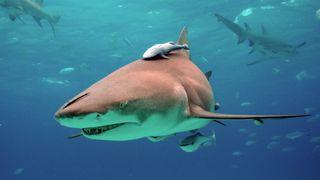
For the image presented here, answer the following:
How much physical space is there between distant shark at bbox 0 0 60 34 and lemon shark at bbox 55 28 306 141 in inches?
385

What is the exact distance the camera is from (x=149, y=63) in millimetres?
3785

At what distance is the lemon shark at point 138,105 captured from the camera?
2.32 m

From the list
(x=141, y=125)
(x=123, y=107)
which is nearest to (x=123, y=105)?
(x=123, y=107)

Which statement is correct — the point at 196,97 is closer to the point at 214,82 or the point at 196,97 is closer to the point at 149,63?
the point at 149,63

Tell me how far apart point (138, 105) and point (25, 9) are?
11901 millimetres

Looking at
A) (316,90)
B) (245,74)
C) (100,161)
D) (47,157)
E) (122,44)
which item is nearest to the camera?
(122,44)

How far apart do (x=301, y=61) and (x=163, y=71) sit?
39867 mm

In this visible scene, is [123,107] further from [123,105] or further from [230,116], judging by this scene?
[230,116]

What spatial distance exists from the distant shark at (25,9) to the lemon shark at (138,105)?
385 inches

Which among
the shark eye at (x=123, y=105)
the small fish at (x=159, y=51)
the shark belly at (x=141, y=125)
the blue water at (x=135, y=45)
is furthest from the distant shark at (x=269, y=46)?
the shark eye at (x=123, y=105)

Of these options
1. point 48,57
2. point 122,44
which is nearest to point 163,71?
point 122,44

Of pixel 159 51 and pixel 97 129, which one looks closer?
pixel 97 129

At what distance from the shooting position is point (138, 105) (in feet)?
8.63

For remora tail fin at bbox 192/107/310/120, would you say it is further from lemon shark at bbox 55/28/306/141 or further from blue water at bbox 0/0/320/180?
blue water at bbox 0/0/320/180
